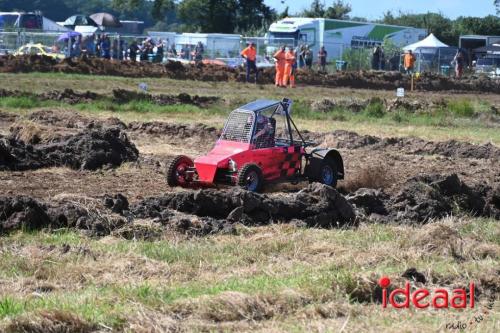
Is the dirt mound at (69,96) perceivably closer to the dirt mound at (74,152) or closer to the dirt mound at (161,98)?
the dirt mound at (161,98)

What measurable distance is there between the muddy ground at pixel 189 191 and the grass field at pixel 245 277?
481 millimetres

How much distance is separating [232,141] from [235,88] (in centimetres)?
2532

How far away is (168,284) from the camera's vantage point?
9.41 metres

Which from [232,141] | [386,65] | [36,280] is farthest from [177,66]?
[36,280]

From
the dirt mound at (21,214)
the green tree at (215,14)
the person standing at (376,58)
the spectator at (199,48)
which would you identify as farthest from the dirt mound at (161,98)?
the green tree at (215,14)

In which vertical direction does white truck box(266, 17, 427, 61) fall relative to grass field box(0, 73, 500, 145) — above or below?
above

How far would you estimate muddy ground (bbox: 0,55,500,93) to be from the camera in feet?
141

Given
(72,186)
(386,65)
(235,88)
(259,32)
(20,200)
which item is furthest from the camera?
(259,32)

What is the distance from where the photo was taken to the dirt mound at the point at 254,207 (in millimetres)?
13305

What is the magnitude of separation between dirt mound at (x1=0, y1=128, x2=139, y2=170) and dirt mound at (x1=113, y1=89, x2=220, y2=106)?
12.5 meters

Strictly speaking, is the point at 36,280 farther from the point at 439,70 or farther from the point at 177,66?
the point at 439,70

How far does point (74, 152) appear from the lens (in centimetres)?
1894

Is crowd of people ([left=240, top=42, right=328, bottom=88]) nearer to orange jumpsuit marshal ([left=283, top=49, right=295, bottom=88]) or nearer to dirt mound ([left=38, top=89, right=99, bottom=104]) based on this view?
orange jumpsuit marshal ([left=283, top=49, right=295, bottom=88])

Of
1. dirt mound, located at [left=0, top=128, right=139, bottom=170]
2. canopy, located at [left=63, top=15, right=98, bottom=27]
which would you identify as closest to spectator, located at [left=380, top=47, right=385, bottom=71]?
canopy, located at [left=63, top=15, right=98, bottom=27]
